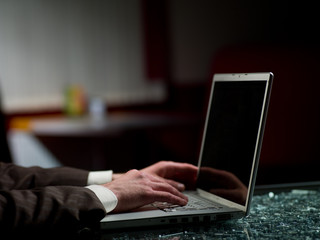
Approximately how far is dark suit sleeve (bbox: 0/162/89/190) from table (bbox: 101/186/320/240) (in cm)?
35

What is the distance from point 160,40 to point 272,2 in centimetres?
108

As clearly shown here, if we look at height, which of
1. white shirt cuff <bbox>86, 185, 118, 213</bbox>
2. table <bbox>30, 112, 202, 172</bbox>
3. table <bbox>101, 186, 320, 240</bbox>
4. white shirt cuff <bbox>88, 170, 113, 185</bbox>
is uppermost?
white shirt cuff <bbox>86, 185, 118, 213</bbox>

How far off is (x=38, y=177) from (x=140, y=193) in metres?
0.35

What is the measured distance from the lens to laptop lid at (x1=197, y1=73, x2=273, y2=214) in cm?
94

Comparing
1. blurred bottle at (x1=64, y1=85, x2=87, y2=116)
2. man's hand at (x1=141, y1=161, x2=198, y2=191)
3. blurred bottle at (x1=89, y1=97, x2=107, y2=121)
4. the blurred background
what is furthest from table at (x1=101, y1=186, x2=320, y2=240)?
blurred bottle at (x1=64, y1=85, x2=87, y2=116)

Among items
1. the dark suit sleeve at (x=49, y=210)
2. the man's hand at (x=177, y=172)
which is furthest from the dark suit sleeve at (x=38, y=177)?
the dark suit sleeve at (x=49, y=210)

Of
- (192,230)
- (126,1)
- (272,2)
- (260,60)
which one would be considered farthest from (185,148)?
(192,230)

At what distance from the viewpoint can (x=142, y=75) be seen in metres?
4.32

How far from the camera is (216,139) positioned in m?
1.10

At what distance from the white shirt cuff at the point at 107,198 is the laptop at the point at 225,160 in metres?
0.02

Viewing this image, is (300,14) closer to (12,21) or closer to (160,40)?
(160,40)

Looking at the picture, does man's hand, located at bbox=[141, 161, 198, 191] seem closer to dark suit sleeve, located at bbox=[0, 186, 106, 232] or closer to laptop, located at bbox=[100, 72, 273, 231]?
laptop, located at bbox=[100, 72, 273, 231]

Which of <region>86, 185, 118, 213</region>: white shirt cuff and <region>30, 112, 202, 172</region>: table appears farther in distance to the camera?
<region>30, 112, 202, 172</region>: table

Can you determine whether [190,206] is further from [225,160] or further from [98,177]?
[98,177]
